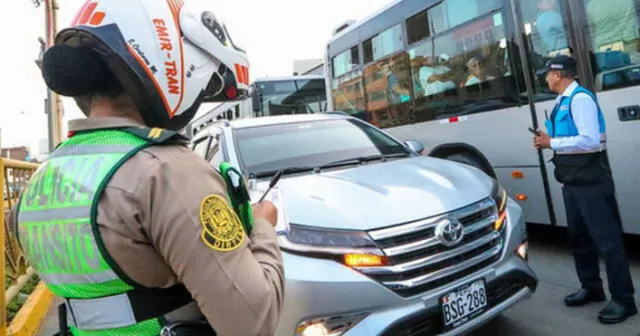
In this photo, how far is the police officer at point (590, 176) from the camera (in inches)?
114

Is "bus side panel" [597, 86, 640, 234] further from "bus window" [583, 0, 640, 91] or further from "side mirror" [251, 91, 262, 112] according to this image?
"side mirror" [251, 91, 262, 112]

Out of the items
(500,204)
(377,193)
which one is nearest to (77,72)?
(377,193)

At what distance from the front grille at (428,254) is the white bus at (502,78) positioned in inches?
85.5

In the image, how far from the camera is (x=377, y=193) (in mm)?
2492

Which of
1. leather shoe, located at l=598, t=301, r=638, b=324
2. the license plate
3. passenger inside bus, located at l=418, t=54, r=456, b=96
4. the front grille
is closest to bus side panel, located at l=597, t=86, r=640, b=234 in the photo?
leather shoe, located at l=598, t=301, r=638, b=324

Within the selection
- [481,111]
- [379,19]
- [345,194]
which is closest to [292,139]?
[345,194]

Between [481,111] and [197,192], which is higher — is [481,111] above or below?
above

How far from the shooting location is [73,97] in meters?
1.02

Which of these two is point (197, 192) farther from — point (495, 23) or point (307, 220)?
point (495, 23)

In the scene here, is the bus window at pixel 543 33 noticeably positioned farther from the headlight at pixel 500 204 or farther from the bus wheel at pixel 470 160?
the headlight at pixel 500 204

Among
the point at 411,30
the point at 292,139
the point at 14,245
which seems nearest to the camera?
the point at 292,139

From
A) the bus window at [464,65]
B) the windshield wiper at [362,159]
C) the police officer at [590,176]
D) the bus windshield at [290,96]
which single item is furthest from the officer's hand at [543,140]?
the bus windshield at [290,96]

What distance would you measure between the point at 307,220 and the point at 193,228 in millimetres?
1475

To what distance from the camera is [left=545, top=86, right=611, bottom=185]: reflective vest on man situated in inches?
116
